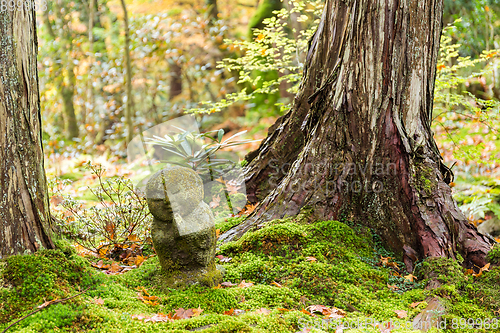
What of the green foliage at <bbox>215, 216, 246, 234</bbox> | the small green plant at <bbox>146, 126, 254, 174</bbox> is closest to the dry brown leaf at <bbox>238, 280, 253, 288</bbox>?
the green foliage at <bbox>215, 216, 246, 234</bbox>

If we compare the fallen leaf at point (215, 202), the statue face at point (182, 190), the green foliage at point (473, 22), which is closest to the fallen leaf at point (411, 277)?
the statue face at point (182, 190)

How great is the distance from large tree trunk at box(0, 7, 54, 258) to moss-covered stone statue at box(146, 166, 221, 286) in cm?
88

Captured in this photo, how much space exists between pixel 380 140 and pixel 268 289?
2.13 meters

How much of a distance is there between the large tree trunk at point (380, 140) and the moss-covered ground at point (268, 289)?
0.32 m

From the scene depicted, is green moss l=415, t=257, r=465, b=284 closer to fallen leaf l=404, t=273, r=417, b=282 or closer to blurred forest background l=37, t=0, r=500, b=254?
fallen leaf l=404, t=273, r=417, b=282

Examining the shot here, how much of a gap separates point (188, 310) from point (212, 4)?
13.6m

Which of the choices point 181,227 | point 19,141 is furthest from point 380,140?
point 19,141

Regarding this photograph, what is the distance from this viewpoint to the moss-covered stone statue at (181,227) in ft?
9.57

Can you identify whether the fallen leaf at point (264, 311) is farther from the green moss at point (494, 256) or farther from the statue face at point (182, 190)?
the green moss at point (494, 256)

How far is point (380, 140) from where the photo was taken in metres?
3.95

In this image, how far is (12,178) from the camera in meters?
2.58

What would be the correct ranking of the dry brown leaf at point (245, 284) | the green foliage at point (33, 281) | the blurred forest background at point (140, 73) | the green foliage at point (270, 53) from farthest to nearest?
the blurred forest background at point (140, 73) → the green foliage at point (270, 53) → the dry brown leaf at point (245, 284) → the green foliage at point (33, 281)

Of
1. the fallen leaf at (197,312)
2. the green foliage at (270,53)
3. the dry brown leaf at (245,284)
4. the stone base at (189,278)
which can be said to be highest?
the green foliage at (270,53)

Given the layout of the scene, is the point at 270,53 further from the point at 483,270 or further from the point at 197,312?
the point at 197,312
